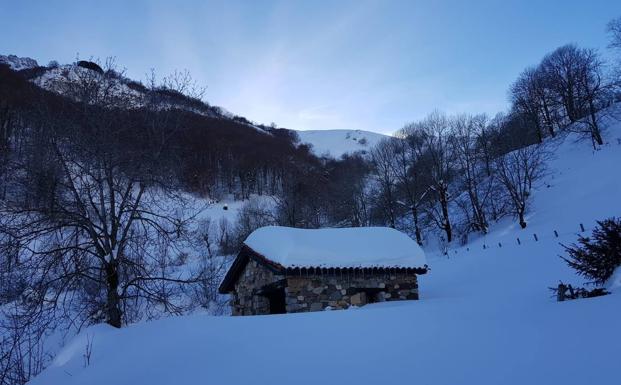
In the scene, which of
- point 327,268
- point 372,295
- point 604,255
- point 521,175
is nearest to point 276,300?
point 327,268

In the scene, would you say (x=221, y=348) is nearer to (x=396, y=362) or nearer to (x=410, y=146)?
(x=396, y=362)

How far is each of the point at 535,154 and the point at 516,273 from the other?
19.1m

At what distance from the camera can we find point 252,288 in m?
13.0

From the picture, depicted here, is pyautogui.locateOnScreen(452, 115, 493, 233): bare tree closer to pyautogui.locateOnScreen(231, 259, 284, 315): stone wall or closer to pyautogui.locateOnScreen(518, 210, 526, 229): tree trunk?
pyautogui.locateOnScreen(518, 210, 526, 229): tree trunk

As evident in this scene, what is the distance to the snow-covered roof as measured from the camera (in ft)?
36.4

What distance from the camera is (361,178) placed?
40.3 m

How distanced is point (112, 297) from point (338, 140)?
7737 centimetres

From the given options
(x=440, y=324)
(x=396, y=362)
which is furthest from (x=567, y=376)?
(x=440, y=324)

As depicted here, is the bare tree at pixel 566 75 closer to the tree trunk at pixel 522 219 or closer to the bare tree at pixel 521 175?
the bare tree at pixel 521 175

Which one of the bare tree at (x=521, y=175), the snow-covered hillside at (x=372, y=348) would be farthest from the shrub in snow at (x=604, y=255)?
the bare tree at (x=521, y=175)

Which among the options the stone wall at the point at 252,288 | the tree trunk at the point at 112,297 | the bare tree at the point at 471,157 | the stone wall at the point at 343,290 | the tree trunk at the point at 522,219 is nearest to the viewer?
the tree trunk at the point at 112,297

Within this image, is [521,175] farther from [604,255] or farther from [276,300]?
[604,255]

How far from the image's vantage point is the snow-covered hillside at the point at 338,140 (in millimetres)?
75812

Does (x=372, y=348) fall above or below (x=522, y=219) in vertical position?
below
